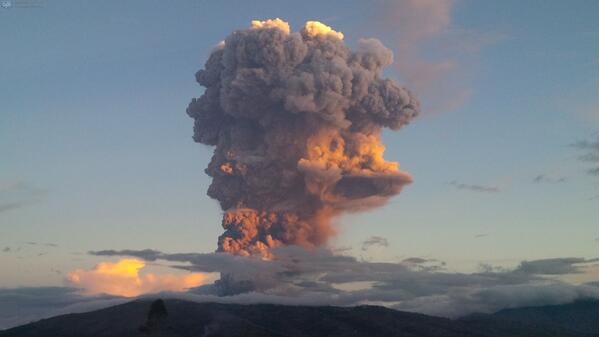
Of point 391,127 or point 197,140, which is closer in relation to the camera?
point 391,127

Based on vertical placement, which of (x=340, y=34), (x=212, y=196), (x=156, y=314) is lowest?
(x=156, y=314)

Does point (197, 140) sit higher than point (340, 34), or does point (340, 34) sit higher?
point (340, 34)

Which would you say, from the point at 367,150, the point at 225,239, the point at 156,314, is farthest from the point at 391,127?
the point at 156,314

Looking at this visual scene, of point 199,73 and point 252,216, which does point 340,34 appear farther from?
point 252,216

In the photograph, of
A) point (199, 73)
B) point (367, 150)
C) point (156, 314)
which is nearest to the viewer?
point (156, 314)

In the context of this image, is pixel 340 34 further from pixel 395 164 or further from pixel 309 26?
pixel 395 164

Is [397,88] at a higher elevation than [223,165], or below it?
higher

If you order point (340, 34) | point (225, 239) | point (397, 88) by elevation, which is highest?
point (340, 34)

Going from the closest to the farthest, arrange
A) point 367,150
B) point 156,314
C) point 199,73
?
point 156,314 → point 367,150 → point 199,73

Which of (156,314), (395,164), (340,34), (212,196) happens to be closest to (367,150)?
(395,164)
